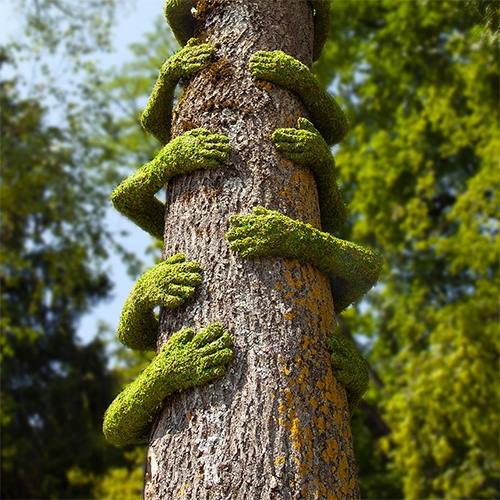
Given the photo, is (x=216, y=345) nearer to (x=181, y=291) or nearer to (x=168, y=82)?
(x=181, y=291)

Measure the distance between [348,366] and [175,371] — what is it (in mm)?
641

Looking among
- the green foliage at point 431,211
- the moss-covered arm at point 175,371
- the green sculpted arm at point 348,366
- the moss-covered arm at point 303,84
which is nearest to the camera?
the moss-covered arm at point 175,371

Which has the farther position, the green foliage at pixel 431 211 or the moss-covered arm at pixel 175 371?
the green foliage at pixel 431 211

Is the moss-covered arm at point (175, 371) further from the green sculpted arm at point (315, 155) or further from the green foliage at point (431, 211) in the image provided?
the green foliage at point (431, 211)

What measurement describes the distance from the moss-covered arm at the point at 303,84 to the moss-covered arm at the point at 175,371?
1.15 meters

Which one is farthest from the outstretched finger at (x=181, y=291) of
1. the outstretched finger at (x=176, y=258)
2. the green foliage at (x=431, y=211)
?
the green foliage at (x=431, y=211)

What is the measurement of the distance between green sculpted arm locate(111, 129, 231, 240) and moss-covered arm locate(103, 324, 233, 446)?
27.9 inches

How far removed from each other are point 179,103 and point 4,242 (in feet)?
35.4

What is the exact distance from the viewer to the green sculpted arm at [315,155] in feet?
8.34

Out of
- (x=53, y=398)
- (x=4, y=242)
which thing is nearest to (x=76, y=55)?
(x=4, y=242)

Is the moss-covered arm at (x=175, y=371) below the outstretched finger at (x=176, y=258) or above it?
below

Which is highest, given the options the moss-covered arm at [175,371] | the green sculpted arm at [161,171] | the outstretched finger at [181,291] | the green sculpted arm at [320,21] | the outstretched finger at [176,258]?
the green sculpted arm at [320,21]

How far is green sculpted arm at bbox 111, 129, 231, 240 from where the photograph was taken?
8.16 feet

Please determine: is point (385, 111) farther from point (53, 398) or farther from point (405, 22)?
point (53, 398)
